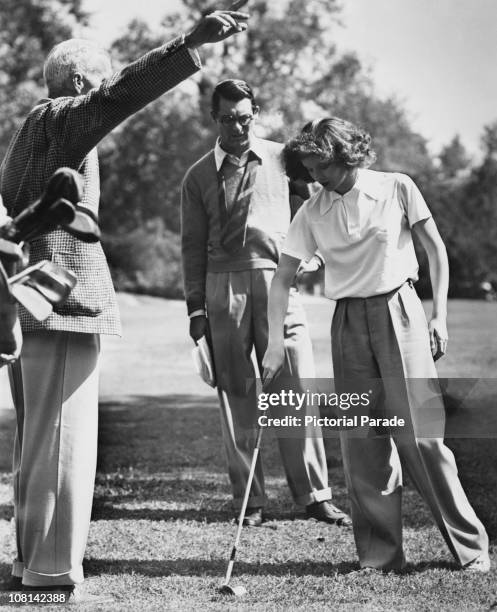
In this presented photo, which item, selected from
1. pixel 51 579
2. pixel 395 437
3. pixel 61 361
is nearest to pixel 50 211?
pixel 61 361

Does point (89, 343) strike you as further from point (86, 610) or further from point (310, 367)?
point (310, 367)

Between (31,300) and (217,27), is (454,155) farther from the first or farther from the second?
(31,300)

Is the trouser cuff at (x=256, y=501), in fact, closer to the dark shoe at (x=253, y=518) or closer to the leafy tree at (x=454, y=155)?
the dark shoe at (x=253, y=518)

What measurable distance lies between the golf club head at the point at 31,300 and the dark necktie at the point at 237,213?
7.74 ft

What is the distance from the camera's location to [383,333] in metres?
3.90

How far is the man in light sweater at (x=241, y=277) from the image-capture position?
203 inches

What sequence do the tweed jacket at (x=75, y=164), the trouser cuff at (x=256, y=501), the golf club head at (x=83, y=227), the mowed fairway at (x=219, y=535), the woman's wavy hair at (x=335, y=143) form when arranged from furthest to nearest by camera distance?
the trouser cuff at (x=256, y=501) → the woman's wavy hair at (x=335, y=143) → the mowed fairway at (x=219, y=535) → the tweed jacket at (x=75, y=164) → the golf club head at (x=83, y=227)

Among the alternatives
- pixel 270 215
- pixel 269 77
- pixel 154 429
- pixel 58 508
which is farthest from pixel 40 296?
pixel 269 77

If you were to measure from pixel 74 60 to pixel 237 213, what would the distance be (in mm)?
1704

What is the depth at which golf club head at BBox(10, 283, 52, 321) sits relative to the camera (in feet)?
9.22

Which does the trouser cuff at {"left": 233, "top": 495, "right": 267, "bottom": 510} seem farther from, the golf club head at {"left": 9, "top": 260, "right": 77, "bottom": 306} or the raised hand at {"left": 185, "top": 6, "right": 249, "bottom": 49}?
the raised hand at {"left": 185, "top": 6, "right": 249, "bottom": 49}

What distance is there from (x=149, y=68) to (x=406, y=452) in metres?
1.88

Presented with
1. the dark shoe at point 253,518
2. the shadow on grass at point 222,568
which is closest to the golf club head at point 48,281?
the shadow on grass at point 222,568

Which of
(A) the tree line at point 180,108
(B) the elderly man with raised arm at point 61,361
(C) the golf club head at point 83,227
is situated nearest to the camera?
(C) the golf club head at point 83,227
